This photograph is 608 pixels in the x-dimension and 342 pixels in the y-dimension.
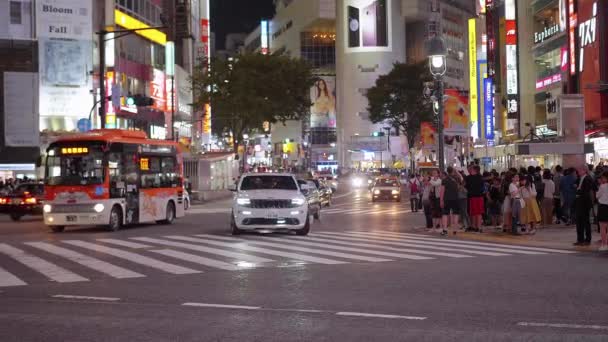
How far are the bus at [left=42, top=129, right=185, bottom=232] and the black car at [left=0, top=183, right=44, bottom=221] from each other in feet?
25.7

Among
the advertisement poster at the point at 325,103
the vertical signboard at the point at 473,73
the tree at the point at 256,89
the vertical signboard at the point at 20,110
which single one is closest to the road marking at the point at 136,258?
the vertical signboard at the point at 20,110

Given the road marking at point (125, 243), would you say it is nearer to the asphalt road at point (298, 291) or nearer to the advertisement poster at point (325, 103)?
the asphalt road at point (298, 291)

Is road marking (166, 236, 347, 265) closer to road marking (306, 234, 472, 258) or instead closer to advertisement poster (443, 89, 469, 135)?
road marking (306, 234, 472, 258)

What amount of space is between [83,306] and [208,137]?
89612 mm

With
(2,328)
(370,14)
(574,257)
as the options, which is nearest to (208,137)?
(370,14)

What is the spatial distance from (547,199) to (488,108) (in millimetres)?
47999

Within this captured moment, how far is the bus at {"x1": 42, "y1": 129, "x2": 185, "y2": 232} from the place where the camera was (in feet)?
84.1

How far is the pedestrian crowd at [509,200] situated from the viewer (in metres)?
22.6

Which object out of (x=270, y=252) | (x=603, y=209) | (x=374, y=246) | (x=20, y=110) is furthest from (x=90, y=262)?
(x=20, y=110)

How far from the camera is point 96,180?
2575cm

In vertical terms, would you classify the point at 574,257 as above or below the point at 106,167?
below

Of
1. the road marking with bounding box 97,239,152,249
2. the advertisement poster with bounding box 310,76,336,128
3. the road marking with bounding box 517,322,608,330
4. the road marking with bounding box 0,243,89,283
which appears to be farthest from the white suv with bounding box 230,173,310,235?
the advertisement poster with bounding box 310,76,336,128

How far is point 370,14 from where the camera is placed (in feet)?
365

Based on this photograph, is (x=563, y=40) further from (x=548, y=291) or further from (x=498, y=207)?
(x=548, y=291)
